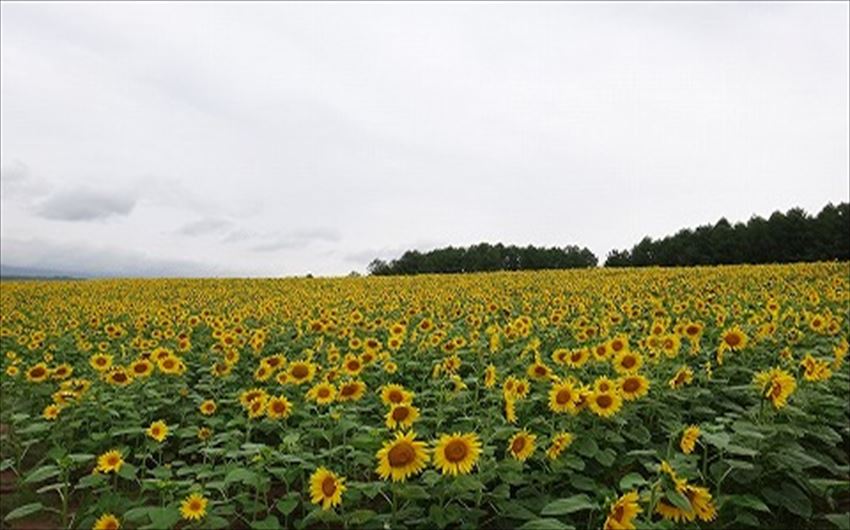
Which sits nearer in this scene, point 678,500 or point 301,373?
point 678,500

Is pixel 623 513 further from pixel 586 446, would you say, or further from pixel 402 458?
pixel 586 446

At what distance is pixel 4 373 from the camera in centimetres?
912

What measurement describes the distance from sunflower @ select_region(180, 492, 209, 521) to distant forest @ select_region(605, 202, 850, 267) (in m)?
57.1

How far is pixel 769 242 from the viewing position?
56781 millimetres

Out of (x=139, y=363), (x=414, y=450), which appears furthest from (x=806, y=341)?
(x=139, y=363)

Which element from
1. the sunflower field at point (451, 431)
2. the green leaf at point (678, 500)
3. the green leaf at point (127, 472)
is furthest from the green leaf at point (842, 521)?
the green leaf at point (127, 472)

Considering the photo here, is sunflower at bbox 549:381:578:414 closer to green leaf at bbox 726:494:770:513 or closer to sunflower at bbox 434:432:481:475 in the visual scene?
sunflower at bbox 434:432:481:475

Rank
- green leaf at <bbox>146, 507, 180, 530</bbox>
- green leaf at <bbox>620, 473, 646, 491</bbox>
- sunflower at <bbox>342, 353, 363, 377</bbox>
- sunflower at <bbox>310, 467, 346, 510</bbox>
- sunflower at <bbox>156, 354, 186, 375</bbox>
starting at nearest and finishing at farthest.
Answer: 1. green leaf at <bbox>620, 473, 646, 491</bbox>
2. green leaf at <bbox>146, 507, 180, 530</bbox>
3. sunflower at <bbox>310, 467, 346, 510</bbox>
4. sunflower at <bbox>342, 353, 363, 377</bbox>
5. sunflower at <bbox>156, 354, 186, 375</bbox>

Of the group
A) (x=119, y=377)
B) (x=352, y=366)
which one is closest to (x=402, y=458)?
(x=352, y=366)

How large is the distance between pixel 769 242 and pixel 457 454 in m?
59.5

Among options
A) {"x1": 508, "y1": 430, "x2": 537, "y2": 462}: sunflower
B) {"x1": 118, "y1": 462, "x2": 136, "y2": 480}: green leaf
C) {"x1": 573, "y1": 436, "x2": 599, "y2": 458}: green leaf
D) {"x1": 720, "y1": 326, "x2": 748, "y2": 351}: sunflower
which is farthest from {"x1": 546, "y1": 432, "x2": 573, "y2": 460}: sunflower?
{"x1": 118, "y1": 462, "x2": 136, "y2": 480}: green leaf

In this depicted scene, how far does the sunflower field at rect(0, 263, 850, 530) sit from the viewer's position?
3891 millimetres

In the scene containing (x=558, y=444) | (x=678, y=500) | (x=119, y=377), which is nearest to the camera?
(x=678, y=500)

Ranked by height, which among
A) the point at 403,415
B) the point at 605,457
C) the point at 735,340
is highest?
the point at 735,340
